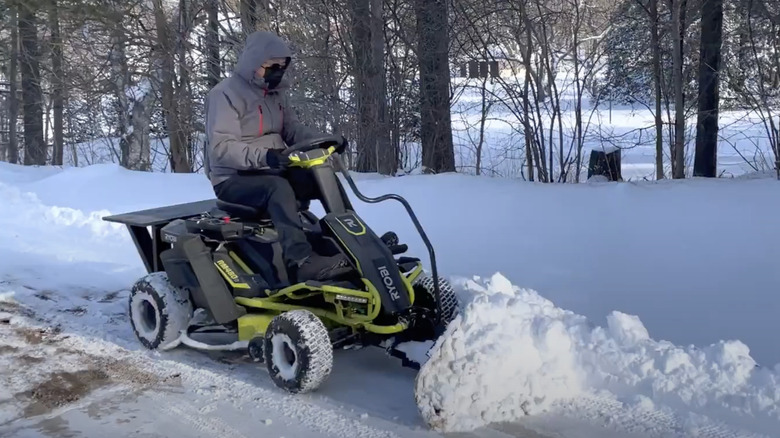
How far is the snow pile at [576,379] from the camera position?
4.04 meters

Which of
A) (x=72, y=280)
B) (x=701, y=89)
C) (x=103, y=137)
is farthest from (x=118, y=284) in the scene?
(x=103, y=137)

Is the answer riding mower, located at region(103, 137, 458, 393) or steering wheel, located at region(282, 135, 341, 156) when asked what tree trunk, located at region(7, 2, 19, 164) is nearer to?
riding mower, located at region(103, 137, 458, 393)


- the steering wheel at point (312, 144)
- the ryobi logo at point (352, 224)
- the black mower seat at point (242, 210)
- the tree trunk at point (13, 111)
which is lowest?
the ryobi logo at point (352, 224)

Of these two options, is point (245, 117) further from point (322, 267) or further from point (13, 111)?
point (13, 111)

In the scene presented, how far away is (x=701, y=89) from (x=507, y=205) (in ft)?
14.0

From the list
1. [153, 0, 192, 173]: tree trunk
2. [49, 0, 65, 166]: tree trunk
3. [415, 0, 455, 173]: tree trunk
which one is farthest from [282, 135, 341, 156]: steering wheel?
[49, 0, 65, 166]: tree trunk

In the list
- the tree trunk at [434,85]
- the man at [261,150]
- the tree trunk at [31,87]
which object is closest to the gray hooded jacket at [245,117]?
the man at [261,150]

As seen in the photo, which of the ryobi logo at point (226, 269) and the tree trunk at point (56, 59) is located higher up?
→ the tree trunk at point (56, 59)

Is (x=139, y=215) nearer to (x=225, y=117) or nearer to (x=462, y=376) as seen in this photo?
(x=225, y=117)

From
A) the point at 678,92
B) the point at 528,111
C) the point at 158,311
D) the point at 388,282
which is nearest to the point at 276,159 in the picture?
the point at 388,282

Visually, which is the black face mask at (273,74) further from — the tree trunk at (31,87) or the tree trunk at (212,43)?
the tree trunk at (31,87)

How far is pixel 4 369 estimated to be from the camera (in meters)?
5.12

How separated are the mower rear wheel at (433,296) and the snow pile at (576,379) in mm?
444

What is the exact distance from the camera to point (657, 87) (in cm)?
1123
